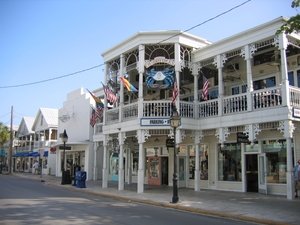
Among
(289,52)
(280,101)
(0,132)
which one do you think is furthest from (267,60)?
(0,132)

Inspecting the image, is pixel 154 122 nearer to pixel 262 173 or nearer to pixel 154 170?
pixel 262 173

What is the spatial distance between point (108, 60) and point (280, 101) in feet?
39.1

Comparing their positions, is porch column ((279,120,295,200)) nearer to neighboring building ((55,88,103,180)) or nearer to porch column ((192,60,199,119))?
porch column ((192,60,199,119))

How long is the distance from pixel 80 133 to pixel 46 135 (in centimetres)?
1468

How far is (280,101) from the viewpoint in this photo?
50.9 feet

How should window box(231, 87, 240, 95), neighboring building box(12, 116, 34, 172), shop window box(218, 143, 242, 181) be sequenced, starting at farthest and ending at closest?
neighboring building box(12, 116, 34, 172)
window box(231, 87, 240, 95)
shop window box(218, 143, 242, 181)

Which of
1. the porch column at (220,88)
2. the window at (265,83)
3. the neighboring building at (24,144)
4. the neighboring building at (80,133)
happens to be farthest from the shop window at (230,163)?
the neighboring building at (24,144)

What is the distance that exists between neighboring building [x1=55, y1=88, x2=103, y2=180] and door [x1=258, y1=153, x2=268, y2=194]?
15.9 m

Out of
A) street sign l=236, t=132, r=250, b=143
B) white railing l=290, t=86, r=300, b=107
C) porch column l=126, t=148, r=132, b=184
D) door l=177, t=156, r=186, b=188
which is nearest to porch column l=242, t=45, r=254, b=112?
street sign l=236, t=132, r=250, b=143

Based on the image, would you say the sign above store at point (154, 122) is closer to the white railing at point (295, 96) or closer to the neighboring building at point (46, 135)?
the white railing at point (295, 96)

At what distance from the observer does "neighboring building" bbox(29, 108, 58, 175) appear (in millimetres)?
41781

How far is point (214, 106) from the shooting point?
18562 millimetres

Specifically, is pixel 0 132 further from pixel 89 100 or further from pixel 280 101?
pixel 280 101

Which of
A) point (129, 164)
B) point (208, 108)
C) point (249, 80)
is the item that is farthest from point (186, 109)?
point (129, 164)
